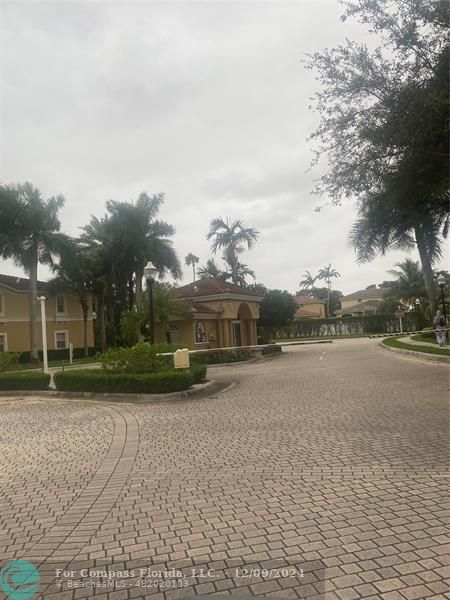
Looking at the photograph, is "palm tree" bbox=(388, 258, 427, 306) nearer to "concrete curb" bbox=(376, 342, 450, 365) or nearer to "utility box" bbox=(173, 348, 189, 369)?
"concrete curb" bbox=(376, 342, 450, 365)

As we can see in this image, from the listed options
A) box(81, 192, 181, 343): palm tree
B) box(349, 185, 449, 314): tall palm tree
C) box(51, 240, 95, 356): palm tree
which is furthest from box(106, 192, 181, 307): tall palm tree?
box(349, 185, 449, 314): tall palm tree

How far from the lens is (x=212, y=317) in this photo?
1251 inches

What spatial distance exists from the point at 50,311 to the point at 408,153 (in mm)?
35827

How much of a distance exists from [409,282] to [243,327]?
89.3 feet

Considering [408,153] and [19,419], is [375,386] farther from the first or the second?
[19,419]

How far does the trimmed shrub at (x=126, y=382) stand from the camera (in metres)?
13.7

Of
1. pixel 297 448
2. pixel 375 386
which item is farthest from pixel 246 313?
pixel 297 448

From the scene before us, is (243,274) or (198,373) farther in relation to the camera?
(243,274)

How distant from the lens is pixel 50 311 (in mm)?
41500

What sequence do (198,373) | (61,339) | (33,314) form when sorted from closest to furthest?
(198,373) < (33,314) < (61,339)

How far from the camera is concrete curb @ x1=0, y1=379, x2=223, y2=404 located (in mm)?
13297

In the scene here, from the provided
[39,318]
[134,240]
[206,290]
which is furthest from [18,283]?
[206,290]

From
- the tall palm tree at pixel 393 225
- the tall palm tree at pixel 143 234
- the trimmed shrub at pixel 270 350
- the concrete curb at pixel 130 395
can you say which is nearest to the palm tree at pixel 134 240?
the tall palm tree at pixel 143 234

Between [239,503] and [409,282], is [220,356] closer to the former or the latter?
[239,503]
